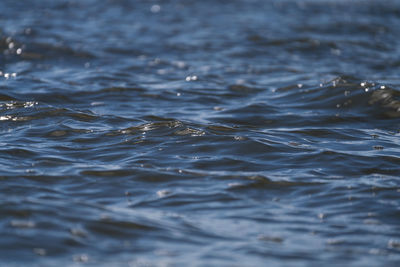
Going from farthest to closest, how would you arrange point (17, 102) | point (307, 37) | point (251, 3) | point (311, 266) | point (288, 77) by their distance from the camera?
point (251, 3) < point (307, 37) < point (288, 77) < point (17, 102) < point (311, 266)

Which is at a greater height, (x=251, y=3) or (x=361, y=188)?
(x=251, y=3)

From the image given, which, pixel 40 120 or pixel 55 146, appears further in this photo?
pixel 40 120

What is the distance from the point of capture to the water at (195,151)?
4082 mm

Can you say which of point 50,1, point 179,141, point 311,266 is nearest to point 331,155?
point 179,141

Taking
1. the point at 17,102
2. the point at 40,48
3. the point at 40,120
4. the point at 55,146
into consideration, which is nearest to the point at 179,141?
the point at 55,146

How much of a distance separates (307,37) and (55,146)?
8.21m

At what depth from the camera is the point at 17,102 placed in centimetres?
733

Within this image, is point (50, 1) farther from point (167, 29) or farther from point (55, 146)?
point (55, 146)

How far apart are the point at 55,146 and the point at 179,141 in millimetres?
1183

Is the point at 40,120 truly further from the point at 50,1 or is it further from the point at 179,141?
the point at 50,1

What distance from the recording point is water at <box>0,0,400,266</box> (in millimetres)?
4082

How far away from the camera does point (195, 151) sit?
596 cm

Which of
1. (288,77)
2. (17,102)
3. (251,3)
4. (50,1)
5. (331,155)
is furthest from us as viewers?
(251,3)

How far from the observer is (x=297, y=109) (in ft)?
25.4
